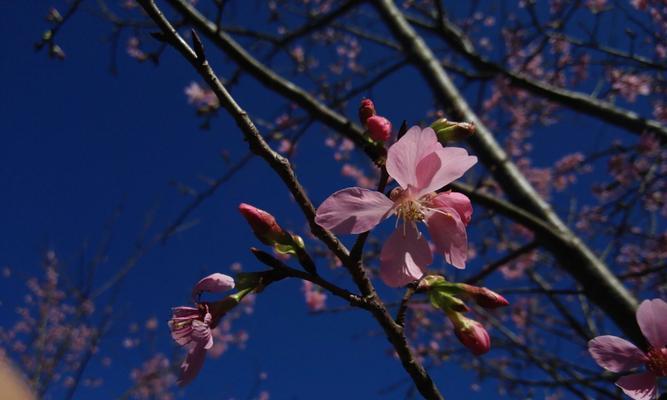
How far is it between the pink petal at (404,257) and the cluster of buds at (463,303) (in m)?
0.05

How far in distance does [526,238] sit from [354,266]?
5.74 meters

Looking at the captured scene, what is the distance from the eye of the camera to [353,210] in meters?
0.80

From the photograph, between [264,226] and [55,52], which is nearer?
[264,226]

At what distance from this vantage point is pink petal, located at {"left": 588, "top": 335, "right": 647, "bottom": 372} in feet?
2.97

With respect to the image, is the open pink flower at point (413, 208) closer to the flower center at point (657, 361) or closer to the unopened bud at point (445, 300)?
the unopened bud at point (445, 300)

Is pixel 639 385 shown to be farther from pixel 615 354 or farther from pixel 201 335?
pixel 201 335

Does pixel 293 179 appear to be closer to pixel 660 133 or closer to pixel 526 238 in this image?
pixel 660 133

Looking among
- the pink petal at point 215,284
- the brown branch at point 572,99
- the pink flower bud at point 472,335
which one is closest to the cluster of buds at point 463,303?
the pink flower bud at point 472,335

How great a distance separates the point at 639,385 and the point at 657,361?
72 millimetres

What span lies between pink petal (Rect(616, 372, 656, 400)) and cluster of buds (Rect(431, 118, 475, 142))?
0.51 m

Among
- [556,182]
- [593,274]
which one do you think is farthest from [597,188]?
[593,274]

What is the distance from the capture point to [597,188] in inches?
183

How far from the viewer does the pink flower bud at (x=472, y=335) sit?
32.9 inches

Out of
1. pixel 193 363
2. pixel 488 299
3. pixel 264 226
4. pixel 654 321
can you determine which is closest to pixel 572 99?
pixel 654 321
